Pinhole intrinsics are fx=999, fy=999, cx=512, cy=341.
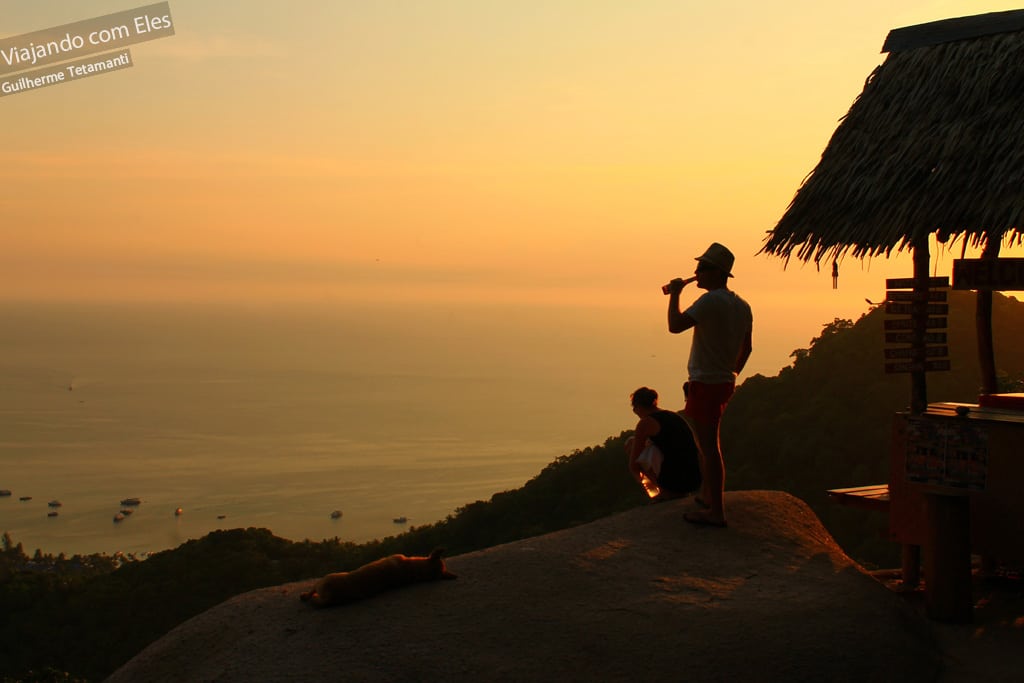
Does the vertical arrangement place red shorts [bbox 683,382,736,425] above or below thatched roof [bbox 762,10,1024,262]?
below

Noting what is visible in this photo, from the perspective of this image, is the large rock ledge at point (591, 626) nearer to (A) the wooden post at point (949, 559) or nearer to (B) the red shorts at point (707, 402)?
(A) the wooden post at point (949, 559)

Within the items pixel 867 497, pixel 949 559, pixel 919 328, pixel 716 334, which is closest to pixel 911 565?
pixel 867 497

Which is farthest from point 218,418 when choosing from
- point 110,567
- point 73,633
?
point 73,633

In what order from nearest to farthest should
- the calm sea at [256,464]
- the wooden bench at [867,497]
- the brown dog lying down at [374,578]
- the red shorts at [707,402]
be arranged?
the brown dog lying down at [374,578] → the red shorts at [707,402] → the wooden bench at [867,497] → the calm sea at [256,464]

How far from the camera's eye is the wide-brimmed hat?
679cm

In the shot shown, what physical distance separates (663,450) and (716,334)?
4.59ft

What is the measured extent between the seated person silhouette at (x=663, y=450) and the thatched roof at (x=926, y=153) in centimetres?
162

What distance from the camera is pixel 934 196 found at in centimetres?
726

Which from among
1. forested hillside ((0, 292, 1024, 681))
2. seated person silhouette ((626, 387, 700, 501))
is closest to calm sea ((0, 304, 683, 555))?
forested hillside ((0, 292, 1024, 681))

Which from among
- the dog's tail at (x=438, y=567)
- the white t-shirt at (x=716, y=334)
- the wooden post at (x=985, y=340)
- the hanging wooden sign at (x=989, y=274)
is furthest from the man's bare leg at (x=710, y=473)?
the wooden post at (x=985, y=340)

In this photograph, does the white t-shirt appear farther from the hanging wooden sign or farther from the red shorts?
the hanging wooden sign

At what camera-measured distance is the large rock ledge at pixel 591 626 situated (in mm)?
5297

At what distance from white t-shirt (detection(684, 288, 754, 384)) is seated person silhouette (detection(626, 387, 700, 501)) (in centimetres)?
94

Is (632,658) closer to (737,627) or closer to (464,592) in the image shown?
(737,627)
